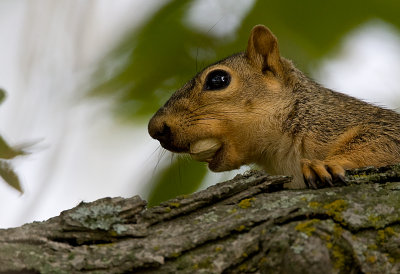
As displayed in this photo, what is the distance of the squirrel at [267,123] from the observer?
12.7 feet

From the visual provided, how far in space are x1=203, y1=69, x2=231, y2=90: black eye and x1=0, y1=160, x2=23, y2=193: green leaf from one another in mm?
2007

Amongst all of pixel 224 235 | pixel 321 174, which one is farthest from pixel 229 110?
pixel 224 235

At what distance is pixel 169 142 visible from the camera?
152 inches

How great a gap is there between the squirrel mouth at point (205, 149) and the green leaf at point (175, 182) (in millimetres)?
86

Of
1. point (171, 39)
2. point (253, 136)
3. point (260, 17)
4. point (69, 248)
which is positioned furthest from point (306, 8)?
point (69, 248)

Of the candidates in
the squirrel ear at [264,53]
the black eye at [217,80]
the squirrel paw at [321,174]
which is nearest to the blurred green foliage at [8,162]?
the squirrel paw at [321,174]

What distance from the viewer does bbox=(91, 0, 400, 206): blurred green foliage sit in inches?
125

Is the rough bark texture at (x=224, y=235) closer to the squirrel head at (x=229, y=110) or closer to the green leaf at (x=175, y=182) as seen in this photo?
the green leaf at (x=175, y=182)

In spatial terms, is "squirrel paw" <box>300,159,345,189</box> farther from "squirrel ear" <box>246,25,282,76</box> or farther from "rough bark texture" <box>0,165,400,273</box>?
"squirrel ear" <box>246,25,282,76</box>

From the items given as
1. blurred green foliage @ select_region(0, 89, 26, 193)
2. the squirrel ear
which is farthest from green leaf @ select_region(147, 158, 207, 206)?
blurred green foliage @ select_region(0, 89, 26, 193)

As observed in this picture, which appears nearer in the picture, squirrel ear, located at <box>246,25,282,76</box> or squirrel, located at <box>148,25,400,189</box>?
squirrel, located at <box>148,25,400,189</box>

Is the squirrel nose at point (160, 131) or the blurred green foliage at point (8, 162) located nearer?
the blurred green foliage at point (8, 162)

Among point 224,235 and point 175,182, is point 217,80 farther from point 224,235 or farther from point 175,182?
point 224,235

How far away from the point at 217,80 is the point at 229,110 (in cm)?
32
